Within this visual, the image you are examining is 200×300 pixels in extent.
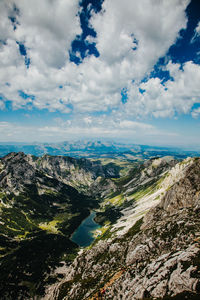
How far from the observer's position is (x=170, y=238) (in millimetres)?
69125

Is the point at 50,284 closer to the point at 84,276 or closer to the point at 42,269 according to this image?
the point at 42,269

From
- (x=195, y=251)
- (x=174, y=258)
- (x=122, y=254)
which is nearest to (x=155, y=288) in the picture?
(x=174, y=258)

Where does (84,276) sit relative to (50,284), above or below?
above

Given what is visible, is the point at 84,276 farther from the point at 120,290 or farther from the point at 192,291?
the point at 192,291

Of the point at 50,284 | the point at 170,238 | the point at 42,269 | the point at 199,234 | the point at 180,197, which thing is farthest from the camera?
the point at 42,269

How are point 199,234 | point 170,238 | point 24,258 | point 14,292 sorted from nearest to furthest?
point 199,234, point 170,238, point 14,292, point 24,258

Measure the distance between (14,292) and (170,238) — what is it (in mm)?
131965

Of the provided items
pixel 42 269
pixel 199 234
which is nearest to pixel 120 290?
pixel 199 234

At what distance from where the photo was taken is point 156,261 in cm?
5144

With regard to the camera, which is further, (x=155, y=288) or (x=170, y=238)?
(x=170, y=238)

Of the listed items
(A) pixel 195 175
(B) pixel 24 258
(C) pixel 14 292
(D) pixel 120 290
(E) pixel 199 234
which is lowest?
(B) pixel 24 258

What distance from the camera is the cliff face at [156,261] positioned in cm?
3956

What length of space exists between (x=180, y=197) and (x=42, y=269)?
152 meters

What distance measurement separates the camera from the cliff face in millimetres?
39562
